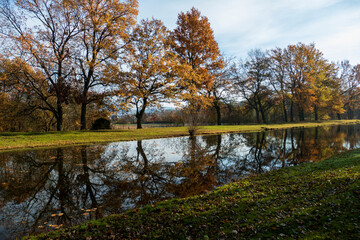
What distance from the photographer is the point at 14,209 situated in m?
5.46

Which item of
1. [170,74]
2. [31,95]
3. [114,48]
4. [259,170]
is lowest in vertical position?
[259,170]

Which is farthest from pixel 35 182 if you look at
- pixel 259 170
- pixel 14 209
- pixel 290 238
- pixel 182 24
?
pixel 182 24

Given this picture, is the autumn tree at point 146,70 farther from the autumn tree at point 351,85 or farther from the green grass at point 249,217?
the autumn tree at point 351,85

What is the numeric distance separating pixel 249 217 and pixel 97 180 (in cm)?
582

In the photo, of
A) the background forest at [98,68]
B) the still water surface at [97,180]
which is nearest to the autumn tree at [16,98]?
the background forest at [98,68]

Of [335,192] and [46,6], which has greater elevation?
[46,6]

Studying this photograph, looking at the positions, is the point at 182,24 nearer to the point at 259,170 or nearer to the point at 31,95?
the point at 31,95

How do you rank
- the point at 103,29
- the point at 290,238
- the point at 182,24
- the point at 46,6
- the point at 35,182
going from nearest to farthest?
the point at 290,238 < the point at 35,182 < the point at 46,6 < the point at 103,29 < the point at 182,24

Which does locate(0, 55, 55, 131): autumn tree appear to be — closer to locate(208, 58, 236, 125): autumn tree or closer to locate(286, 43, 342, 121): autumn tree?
locate(208, 58, 236, 125): autumn tree

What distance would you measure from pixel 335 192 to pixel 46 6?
2791 cm

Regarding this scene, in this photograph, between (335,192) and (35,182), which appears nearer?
(335,192)

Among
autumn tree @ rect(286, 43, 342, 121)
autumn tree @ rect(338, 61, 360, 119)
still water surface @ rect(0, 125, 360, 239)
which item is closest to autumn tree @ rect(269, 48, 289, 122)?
autumn tree @ rect(286, 43, 342, 121)

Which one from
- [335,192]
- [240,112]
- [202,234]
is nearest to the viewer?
[202,234]

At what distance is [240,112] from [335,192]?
45.6 meters
